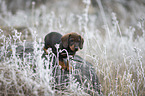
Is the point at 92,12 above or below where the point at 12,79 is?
above

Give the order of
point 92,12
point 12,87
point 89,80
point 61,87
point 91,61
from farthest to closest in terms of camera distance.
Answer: point 92,12, point 91,61, point 89,80, point 61,87, point 12,87

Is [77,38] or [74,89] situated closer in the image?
[74,89]

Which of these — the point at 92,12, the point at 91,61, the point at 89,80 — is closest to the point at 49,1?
the point at 92,12

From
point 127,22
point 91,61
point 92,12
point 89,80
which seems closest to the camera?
point 89,80

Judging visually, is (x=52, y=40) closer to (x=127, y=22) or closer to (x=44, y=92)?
(x=44, y=92)

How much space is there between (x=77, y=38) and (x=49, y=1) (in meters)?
9.01

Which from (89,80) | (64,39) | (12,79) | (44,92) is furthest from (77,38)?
(12,79)

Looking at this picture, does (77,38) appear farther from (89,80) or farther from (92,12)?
(92,12)

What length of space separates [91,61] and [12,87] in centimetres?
175

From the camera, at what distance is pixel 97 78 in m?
2.57

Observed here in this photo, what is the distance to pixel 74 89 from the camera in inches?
75.9

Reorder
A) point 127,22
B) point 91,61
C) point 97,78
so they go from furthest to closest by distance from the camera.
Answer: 1. point 127,22
2. point 91,61
3. point 97,78

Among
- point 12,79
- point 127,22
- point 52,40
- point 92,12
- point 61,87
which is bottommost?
point 61,87

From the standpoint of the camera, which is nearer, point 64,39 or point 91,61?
point 64,39
